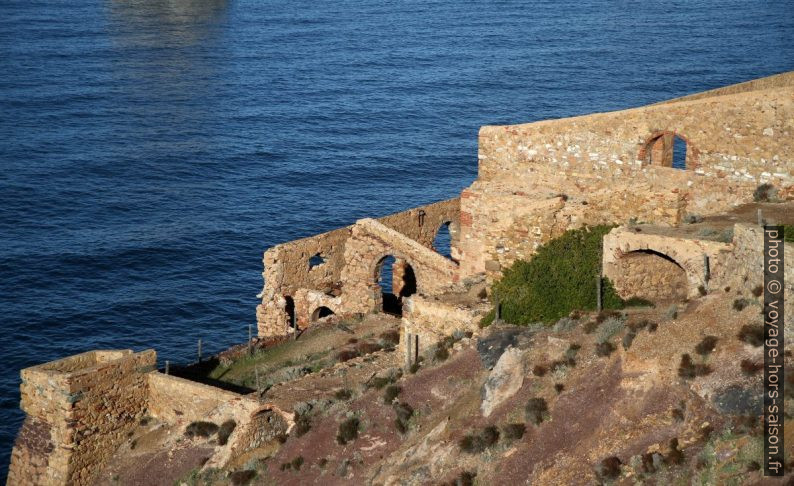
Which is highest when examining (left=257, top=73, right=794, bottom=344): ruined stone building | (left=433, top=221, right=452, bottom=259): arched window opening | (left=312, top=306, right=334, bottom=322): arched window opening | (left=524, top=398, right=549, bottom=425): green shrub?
(left=257, top=73, right=794, bottom=344): ruined stone building

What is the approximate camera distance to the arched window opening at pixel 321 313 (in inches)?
2645

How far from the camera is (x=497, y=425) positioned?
41594mm

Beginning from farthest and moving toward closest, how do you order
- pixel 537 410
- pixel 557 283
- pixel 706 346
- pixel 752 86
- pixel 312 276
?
pixel 312 276
pixel 752 86
pixel 557 283
pixel 537 410
pixel 706 346

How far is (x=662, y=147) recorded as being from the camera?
175 feet

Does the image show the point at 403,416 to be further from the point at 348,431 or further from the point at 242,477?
the point at 242,477

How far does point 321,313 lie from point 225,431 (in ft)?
60.0

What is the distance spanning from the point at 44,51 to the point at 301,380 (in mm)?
133533

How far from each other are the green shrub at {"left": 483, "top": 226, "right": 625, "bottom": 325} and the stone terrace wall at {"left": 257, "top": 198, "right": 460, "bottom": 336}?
1705 centimetres

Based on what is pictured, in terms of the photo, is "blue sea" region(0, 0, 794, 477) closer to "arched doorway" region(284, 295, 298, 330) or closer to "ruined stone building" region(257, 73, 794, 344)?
"arched doorway" region(284, 295, 298, 330)

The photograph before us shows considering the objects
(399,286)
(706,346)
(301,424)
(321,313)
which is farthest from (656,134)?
(321,313)

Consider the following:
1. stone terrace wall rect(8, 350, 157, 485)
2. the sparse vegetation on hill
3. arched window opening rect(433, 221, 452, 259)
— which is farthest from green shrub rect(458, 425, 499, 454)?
arched window opening rect(433, 221, 452, 259)

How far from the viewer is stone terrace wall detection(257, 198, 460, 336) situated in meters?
66.4

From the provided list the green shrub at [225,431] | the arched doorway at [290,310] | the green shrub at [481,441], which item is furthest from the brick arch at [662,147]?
the arched doorway at [290,310]

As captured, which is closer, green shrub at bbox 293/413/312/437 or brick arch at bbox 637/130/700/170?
green shrub at bbox 293/413/312/437
